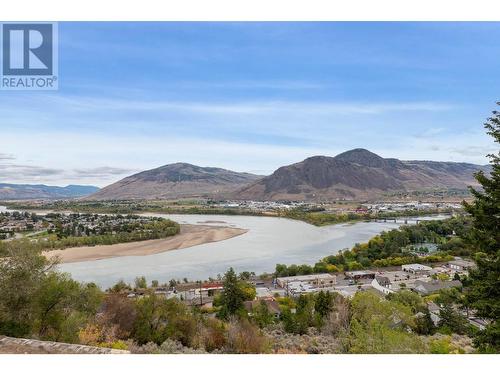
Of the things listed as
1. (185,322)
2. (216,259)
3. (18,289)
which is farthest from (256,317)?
(216,259)

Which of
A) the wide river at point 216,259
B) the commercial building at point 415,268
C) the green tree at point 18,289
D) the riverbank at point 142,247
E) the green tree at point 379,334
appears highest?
the green tree at point 18,289

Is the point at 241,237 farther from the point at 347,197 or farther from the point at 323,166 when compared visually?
the point at 323,166

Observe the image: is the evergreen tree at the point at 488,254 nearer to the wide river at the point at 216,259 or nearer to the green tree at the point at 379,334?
the green tree at the point at 379,334

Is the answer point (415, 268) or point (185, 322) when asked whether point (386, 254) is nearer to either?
point (415, 268)

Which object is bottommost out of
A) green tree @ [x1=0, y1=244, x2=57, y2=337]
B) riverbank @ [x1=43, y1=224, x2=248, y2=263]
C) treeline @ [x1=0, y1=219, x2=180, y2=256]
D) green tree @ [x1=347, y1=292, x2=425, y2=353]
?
riverbank @ [x1=43, y1=224, x2=248, y2=263]

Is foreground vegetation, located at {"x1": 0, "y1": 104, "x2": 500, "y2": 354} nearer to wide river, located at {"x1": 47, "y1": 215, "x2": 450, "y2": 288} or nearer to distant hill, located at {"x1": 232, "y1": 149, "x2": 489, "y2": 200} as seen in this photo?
wide river, located at {"x1": 47, "y1": 215, "x2": 450, "y2": 288}

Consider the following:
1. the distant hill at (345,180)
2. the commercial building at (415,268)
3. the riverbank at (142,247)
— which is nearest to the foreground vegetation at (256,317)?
the commercial building at (415,268)

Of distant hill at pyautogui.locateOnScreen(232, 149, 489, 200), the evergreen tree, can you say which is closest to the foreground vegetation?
the evergreen tree
